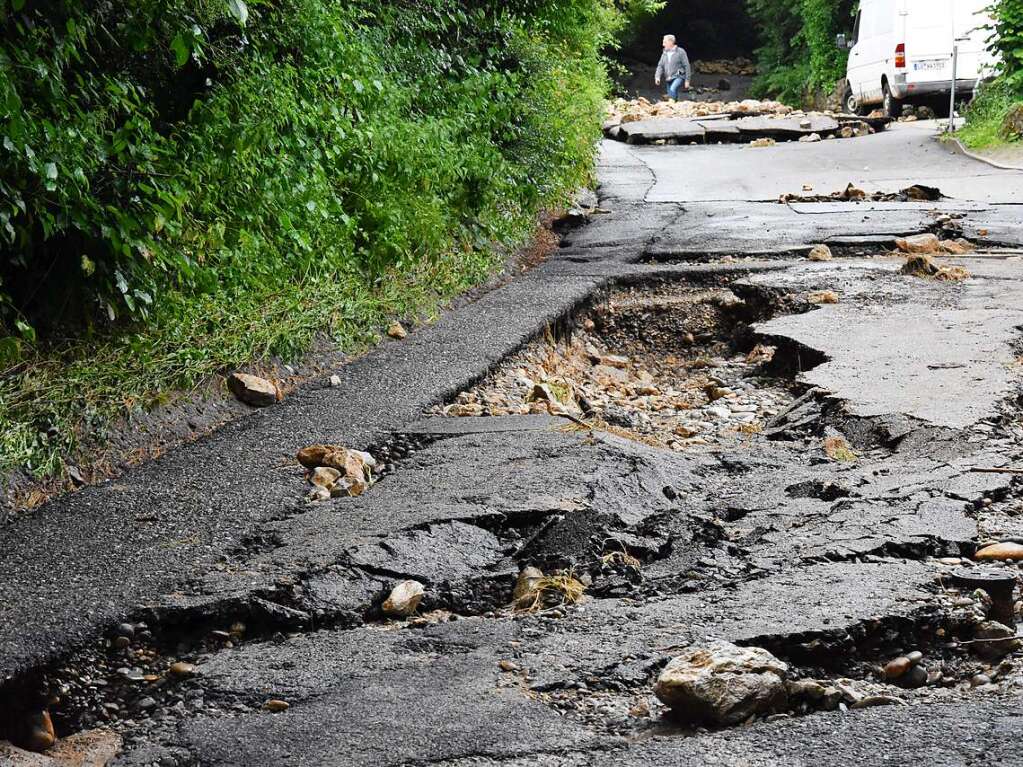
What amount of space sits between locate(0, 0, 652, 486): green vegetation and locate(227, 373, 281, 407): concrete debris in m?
0.09

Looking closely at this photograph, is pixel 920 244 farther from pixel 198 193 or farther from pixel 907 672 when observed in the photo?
pixel 907 672

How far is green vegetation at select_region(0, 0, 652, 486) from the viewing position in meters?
3.99

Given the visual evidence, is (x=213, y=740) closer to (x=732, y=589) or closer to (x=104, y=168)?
(x=732, y=589)

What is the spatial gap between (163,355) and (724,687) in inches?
122

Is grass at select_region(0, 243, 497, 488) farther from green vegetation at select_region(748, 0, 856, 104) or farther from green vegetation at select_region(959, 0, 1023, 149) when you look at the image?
green vegetation at select_region(748, 0, 856, 104)

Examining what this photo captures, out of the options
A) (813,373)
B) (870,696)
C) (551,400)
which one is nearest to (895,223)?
(813,373)

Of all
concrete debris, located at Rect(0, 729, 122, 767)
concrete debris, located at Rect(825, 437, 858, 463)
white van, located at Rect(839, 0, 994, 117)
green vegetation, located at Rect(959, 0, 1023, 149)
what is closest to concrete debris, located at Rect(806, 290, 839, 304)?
concrete debris, located at Rect(825, 437, 858, 463)

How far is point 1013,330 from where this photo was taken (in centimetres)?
573

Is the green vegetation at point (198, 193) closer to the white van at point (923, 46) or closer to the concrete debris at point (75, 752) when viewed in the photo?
the concrete debris at point (75, 752)

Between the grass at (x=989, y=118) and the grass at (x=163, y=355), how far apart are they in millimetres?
11350

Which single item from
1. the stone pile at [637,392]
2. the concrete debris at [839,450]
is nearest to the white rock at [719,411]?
the stone pile at [637,392]

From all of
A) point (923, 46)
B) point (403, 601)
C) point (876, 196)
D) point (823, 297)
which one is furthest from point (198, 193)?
point (923, 46)

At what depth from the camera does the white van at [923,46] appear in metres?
19.8

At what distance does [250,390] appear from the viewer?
4.79 metres
